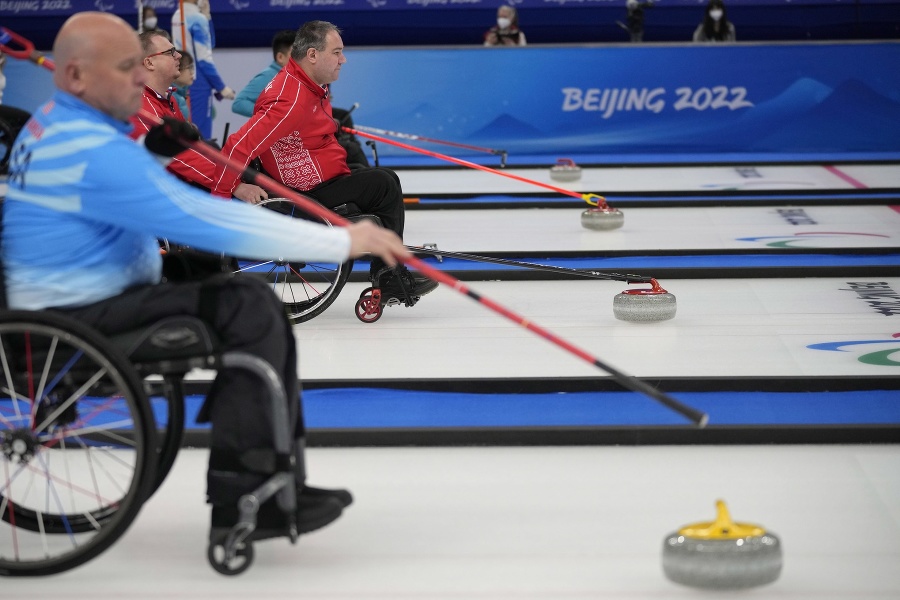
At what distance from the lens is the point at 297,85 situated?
179 inches

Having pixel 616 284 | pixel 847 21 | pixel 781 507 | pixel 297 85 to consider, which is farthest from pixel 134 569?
pixel 847 21

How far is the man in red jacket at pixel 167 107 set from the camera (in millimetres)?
4398

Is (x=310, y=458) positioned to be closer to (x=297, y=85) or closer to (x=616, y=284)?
(x=297, y=85)

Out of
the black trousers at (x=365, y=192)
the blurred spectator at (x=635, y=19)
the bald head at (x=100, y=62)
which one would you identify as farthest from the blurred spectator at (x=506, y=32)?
the bald head at (x=100, y=62)

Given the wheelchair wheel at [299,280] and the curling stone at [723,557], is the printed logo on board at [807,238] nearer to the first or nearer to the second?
the wheelchair wheel at [299,280]

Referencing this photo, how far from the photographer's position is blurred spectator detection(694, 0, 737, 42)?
10594mm

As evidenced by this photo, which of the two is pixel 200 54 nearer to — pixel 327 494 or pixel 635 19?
pixel 635 19

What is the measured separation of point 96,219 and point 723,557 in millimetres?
1311

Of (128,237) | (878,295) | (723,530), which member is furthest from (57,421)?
(878,295)

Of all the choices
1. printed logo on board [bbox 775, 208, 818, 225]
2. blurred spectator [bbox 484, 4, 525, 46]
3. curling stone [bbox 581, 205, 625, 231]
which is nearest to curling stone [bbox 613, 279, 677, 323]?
curling stone [bbox 581, 205, 625, 231]

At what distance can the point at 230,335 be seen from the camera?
2314mm

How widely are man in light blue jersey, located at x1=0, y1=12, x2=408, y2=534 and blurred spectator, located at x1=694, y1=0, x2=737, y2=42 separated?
8839mm

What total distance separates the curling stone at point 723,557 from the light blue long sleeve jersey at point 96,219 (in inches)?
32.8

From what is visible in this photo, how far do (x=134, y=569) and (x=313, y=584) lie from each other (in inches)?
14.6
